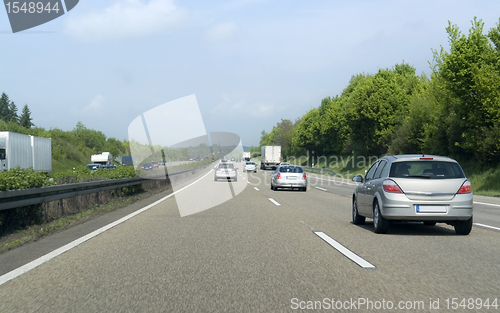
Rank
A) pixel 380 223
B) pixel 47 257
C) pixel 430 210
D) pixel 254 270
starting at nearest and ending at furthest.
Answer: pixel 254 270 → pixel 47 257 → pixel 430 210 → pixel 380 223

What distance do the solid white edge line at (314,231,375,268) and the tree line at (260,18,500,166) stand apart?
2177cm

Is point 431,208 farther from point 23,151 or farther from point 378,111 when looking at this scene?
point 378,111

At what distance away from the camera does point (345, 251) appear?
23.9 ft

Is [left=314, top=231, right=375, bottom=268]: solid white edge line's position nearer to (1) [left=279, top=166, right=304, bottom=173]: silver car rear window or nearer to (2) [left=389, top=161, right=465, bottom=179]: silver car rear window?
(2) [left=389, top=161, right=465, bottom=179]: silver car rear window

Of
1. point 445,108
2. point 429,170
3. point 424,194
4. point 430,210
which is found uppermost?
point 445,108

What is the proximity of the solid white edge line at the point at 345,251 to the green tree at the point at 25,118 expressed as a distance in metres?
141

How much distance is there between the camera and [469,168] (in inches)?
1205

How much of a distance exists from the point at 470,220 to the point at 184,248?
17.9 feet

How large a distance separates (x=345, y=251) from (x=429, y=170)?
3.06 m

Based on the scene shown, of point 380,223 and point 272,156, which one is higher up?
point 272,156

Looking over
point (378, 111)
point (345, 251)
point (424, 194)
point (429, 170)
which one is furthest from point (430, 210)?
point (378, 111)

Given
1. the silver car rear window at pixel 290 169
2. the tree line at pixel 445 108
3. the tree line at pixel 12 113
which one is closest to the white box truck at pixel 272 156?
the tree line at pixel 445 108

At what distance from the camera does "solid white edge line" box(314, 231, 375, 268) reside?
20.6 feet

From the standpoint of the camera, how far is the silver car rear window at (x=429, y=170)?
9.05m
